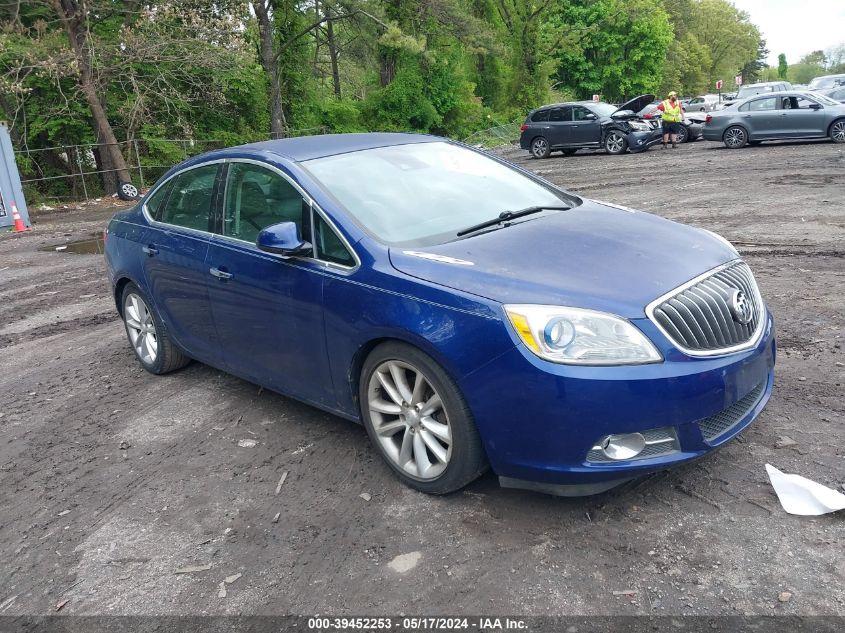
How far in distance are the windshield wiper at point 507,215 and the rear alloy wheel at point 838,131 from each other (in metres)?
18.5

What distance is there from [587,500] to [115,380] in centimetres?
397

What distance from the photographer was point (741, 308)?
3.53 m

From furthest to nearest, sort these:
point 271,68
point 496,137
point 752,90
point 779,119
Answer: point 496,137
point 271,68
point 752,90
point 779,119

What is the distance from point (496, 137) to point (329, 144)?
37.9 m

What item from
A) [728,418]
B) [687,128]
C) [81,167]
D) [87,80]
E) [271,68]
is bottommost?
[728,418]

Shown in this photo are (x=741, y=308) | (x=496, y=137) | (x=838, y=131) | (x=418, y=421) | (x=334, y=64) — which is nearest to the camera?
(x=741, y=308)

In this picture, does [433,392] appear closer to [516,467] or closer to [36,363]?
[516,467]

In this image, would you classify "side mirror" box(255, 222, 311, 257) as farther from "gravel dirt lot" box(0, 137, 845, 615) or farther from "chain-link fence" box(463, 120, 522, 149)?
"chain-link fence" box(463, 120, 522, 149)

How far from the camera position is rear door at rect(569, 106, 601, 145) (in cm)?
2430

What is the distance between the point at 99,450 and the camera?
4.66m

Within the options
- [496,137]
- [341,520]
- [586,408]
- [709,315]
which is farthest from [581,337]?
[496,137]

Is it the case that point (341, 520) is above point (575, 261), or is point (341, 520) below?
below

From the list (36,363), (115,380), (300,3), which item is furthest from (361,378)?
(300,3)

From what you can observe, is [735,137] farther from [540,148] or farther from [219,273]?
[219,273]
